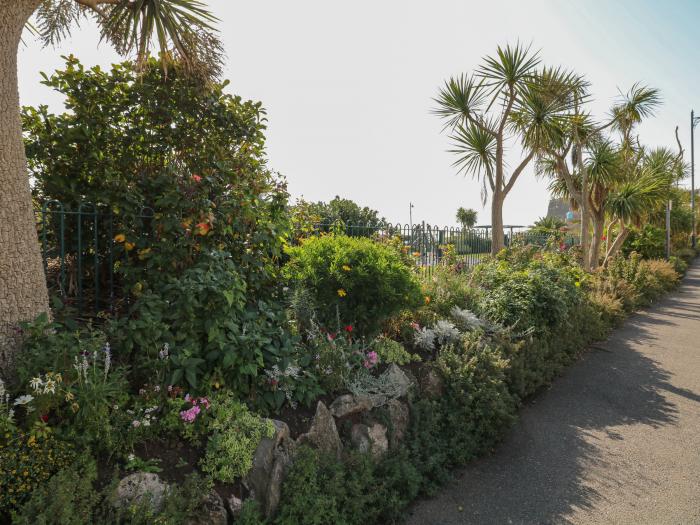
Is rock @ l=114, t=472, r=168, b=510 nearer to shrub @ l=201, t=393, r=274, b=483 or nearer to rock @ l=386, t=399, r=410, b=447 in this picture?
shrub @ l=201, t=393, r=274, b=483

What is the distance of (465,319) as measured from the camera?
523cm

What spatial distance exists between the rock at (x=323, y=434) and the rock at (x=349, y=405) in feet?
0.29

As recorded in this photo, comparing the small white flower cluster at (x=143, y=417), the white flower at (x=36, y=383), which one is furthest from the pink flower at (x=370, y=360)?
the white flower at (x=36, y=383)

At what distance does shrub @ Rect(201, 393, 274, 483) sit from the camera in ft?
8.63

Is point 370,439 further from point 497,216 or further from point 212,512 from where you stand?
point 497,216

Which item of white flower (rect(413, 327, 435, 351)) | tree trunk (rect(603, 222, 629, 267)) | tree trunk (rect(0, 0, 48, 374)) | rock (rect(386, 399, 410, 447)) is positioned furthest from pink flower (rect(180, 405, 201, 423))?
tree trunk (rect(603, 222, 629, 267))

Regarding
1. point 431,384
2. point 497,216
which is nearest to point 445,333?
point 431,384

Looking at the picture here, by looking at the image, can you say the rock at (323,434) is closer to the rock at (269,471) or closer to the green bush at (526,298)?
the rock at (269,471)

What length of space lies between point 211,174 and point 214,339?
1466mm

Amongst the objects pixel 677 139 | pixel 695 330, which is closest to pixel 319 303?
pixel 695 330

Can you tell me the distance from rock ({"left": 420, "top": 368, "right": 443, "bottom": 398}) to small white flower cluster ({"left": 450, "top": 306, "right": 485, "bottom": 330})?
1.14 meters

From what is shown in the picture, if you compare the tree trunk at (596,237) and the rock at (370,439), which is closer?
the rock at (370,439)

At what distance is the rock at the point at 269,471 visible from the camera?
2.73m

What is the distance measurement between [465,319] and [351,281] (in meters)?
1.83
